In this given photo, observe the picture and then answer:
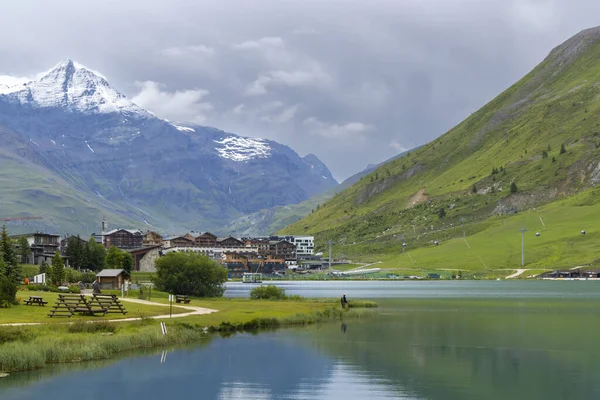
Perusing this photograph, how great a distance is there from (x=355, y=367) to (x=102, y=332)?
77.0 feet

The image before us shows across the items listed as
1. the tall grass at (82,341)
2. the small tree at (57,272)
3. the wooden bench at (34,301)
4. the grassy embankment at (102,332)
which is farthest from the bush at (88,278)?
the tall grass at (82,341)

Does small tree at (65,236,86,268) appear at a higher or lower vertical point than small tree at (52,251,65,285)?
higher

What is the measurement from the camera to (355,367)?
63.9 metres

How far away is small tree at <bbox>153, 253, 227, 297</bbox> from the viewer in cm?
13300

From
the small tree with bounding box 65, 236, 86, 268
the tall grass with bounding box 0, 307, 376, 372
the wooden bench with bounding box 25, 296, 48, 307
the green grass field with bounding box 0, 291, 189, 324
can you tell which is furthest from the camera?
the small tree with bounding box 65, 236, 86, 268

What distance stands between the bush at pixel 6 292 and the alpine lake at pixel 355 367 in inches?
842

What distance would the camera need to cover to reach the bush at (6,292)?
267ft

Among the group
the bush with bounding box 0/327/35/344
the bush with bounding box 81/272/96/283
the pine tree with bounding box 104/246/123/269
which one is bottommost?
the bush with bounding box 0/327/35/344

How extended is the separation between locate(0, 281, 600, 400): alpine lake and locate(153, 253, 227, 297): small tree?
43.6m

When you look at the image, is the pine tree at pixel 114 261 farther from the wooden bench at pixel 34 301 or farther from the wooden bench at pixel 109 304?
the wooden bench at pixel 109 304

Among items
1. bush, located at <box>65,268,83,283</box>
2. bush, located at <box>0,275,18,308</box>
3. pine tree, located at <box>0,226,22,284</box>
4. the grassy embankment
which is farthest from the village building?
bush, located at <box>0,275,18,308</box>

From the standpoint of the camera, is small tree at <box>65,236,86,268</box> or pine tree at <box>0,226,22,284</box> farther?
small tree at <box>65,236,86,268</box>

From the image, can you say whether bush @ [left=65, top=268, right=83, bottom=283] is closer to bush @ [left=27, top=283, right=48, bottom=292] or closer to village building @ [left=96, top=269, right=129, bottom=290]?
village building @ [left=96, top=269, right=129, bottom=290]

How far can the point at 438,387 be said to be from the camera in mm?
54406
